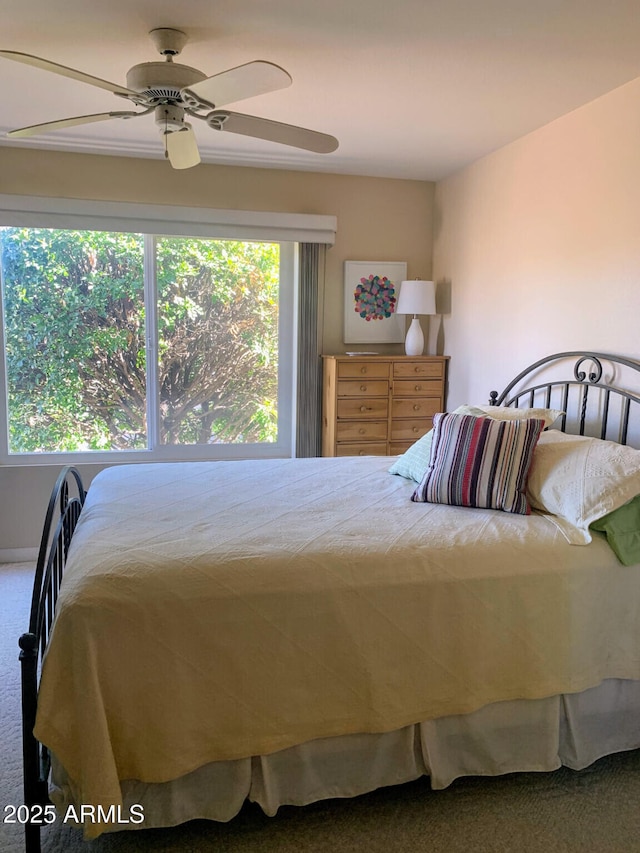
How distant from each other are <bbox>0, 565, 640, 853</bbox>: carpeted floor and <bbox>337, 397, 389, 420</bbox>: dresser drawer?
2.24 m

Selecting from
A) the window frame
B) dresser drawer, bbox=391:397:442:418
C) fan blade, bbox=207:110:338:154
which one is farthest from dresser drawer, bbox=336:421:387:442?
fan blade, bbox=207:110:338:154

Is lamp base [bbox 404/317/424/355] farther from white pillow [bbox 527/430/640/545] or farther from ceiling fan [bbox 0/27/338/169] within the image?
ceiling fan [bbox 0/27/338/169]

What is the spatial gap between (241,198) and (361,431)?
1596 mm

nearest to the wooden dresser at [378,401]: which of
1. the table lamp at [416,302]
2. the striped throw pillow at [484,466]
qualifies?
the table lamp at [416,302]

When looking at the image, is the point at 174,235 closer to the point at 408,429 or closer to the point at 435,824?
the point at 408,429

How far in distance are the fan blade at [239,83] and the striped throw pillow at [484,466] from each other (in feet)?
4.57

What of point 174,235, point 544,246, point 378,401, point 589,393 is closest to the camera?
point 589,393

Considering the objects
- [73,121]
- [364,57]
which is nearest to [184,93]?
[73,121]

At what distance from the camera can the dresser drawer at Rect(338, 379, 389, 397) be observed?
3875 millimetres

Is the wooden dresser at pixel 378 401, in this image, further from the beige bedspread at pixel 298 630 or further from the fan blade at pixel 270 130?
the beige bedspread at pixel 298 630

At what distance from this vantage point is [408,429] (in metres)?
4.02

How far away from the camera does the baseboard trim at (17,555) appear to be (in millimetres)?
3844

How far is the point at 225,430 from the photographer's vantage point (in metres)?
4.21

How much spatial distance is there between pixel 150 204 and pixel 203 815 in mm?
3161
